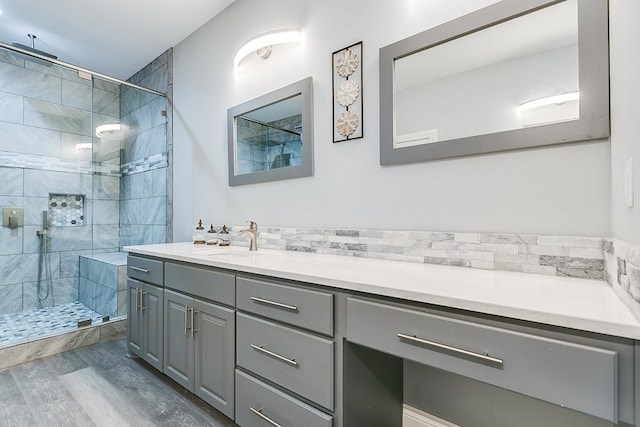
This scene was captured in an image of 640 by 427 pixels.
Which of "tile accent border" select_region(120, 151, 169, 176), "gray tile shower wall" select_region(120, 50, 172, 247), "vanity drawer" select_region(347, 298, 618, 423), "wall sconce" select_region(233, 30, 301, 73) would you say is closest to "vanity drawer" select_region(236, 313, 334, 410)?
"vanity drawer" select_region(347, 298, 618, 423)

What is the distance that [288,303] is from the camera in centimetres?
128

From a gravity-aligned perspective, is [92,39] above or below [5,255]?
above

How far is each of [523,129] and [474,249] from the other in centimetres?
52

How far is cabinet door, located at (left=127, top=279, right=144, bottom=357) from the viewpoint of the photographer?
2.22m

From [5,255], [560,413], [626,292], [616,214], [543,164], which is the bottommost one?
[560,413]

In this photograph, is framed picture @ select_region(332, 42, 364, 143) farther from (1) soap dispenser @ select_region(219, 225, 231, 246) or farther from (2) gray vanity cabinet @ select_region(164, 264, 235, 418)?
(1) soap dispenser @ select_region(219, 225, 231, 246)

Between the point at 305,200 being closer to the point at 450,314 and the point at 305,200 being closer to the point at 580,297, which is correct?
the point at 450,314

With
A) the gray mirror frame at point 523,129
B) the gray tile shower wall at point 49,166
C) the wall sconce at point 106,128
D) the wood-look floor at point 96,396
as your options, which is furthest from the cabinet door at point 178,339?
the wall sconce at point 106,128

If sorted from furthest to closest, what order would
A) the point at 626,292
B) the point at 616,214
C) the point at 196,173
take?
1. the point at 196,173
2. the point at 616,214
3. the point at 626,292

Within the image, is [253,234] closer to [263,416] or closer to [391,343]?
[263,416]

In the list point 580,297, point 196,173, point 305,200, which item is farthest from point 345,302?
point 196,173

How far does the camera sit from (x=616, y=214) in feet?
3.25

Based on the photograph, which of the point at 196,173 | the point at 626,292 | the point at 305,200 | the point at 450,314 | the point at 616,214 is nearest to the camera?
the point at 626,292

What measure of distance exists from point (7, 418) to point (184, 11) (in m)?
2.97
